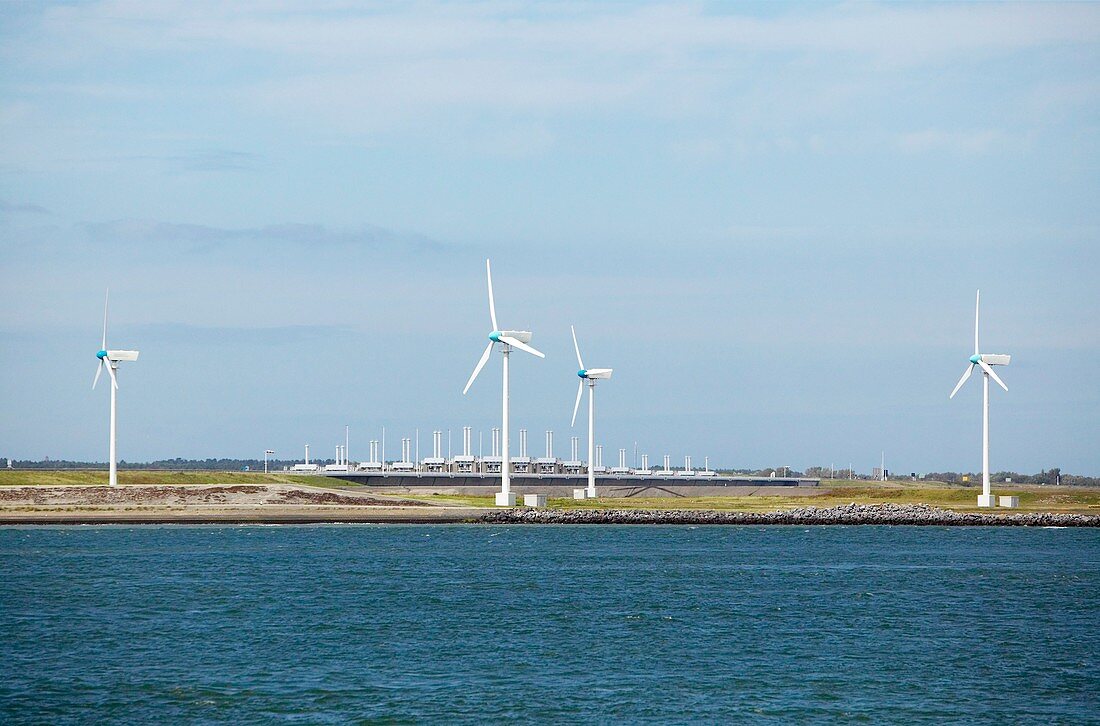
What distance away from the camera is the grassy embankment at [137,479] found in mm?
137125

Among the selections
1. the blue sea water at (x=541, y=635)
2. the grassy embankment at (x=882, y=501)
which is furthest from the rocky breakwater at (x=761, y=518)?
the blue sea water at (x=541, y=635)

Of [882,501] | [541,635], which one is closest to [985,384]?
[882,501]

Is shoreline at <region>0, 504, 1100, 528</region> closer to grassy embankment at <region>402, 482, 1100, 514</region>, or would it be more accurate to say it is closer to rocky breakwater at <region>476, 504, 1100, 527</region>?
rocky breakwater at <region>476, 504, 1100, 527</region>

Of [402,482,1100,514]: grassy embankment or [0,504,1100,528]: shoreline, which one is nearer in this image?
[0,504,1100,528]: shoreline

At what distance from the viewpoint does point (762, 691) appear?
1678 inches

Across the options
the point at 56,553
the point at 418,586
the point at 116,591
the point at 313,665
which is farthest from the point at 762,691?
the point at 56,553

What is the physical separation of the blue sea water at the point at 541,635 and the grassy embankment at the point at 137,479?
132 ft

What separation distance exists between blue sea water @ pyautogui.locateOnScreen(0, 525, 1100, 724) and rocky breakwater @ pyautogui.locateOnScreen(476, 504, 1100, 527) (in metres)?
28.9

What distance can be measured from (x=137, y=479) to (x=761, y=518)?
69215 mm

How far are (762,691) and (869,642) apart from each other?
1187 centimetres

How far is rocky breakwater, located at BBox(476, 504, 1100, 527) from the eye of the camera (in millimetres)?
127188

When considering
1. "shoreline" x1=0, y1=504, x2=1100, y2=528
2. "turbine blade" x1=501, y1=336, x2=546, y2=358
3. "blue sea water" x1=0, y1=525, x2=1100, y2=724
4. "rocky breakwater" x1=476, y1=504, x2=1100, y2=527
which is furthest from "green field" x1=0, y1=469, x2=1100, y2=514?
"blue sea water" x1=0, y1=525, x2=1100, y2=724

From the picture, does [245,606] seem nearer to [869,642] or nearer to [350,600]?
[350,600]

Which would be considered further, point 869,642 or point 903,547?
point 903,547
